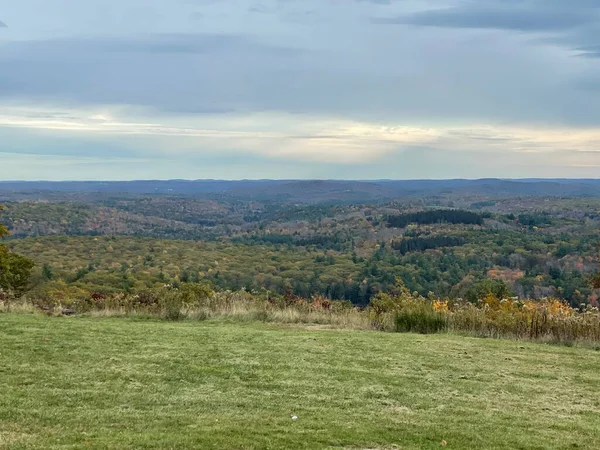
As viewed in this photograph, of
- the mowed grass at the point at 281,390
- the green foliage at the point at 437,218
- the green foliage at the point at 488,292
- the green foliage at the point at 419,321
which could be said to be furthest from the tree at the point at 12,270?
the green foliage at the point at 437,218

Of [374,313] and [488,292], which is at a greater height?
[374,313]

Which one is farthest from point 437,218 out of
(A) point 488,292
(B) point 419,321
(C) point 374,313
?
(B) point 419,321

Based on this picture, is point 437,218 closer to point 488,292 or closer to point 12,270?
point 488,292

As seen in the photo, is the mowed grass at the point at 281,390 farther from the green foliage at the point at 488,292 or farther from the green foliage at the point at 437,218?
the green foliage at the point at 437,218

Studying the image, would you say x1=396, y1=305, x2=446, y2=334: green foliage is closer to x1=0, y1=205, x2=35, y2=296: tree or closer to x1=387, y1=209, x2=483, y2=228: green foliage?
x1=0, y1=205, x2=35, y2=296: tree

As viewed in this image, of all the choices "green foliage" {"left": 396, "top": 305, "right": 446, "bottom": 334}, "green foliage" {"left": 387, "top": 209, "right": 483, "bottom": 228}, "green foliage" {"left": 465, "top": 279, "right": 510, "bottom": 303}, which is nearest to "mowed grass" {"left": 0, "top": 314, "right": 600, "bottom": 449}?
"green foliage" {"left": 396, "top": 305, "right": 446, "bottom": 334}

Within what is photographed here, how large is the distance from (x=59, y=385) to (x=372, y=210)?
165 metres

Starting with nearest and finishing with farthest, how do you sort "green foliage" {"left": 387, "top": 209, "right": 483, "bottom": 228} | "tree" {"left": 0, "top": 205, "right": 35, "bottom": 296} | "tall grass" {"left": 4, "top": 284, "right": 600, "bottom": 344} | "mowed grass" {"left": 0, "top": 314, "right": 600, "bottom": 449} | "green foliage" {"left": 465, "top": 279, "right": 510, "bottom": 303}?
"mowed grass" {"left": 0, "top": 314, "right": 600, "bottom": 449}, "tall grass" {"left": 4, "top": 284, "right": 600, "bottom": 344}, "tree" {"left": 0, "top": 205, "right": 35, "bottom": 296}, "green foliage" {"left": 465, "top": 279, "right": 510, "bottom": 303}, "green foliage" {"left": 387, "top": 209, "right": 483, "bottom": 228}

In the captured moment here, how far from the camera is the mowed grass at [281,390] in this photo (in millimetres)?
5727

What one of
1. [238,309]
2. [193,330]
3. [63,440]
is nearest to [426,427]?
[63,440]

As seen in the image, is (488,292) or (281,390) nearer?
(281,390)

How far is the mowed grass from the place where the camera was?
5.73 metres

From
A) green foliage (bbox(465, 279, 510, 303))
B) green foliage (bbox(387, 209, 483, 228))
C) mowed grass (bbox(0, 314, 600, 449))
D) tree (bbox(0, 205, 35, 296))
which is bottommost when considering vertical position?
green foliage (bbox(387, 209, 483, 228))

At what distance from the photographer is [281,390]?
7.60 meters
